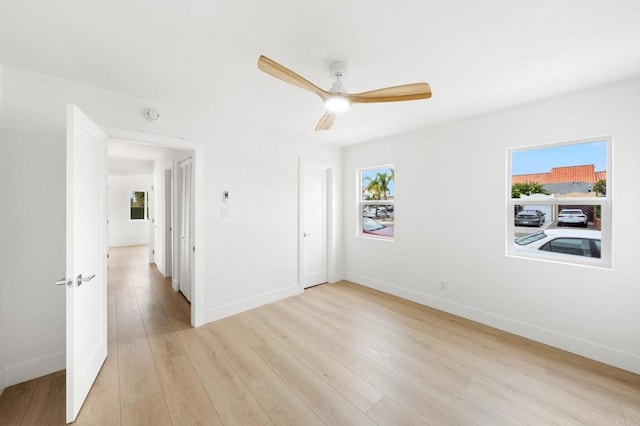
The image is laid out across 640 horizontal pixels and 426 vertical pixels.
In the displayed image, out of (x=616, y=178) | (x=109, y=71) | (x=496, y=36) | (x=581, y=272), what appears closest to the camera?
(x=496, y=36)

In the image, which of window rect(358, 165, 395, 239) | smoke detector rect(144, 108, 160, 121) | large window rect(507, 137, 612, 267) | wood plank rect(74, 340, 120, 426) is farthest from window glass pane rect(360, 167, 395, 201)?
wood plank rect(74, 340, 120, 426)

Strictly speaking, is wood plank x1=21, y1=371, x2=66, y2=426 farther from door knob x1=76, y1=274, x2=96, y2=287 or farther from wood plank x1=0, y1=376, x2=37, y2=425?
door knob x1=76, y1=274, x2=96, y2=287

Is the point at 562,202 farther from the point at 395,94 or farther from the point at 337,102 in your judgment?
the point at 337,102

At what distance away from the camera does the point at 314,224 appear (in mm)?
4594

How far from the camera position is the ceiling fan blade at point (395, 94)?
1.78m

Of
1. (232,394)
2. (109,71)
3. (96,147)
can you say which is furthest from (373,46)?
(232,394)

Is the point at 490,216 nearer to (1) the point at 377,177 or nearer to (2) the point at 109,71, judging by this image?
(1) the point at 377,177

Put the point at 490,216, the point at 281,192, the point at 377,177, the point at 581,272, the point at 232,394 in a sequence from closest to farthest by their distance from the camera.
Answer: the point at 232,394 < the point at 581,272 < the point at 490,216 < the point at 281,192 < the point at 377,177

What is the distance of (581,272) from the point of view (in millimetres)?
2494

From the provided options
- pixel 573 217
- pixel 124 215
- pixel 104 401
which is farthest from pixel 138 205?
pixel 573 217

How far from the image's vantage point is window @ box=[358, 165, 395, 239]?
4293 millimetres

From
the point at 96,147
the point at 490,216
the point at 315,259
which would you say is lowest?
the point at 315,259

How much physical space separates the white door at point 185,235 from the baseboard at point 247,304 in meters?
0.83

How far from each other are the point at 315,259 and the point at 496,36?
3780mm
